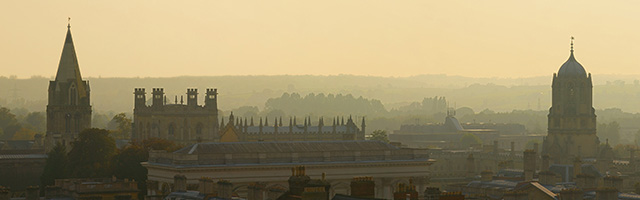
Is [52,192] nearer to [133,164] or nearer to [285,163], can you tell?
[285,163]

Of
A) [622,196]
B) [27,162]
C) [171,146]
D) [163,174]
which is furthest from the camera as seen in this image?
[27,162]

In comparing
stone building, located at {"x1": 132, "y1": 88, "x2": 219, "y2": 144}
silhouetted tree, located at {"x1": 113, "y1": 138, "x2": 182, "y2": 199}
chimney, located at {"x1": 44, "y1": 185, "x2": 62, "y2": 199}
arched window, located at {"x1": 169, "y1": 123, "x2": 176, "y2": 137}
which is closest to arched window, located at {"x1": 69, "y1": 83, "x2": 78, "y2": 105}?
stone building, located at {"x1": 132, "y1": 88, "x2": 219, "y2": 144}

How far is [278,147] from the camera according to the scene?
374ft

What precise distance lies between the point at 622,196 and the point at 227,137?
4082 inches

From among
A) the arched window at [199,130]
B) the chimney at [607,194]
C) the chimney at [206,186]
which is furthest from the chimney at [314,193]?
the arched window at [199,130]

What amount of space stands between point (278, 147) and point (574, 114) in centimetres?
7338

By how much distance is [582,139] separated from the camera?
179 metres

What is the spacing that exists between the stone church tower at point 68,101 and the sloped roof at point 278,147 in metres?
56.7

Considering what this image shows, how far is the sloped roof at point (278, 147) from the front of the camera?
110000 mm

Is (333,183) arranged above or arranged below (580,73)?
below

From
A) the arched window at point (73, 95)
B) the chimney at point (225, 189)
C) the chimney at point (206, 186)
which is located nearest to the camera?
the chimney at point (225, 189)

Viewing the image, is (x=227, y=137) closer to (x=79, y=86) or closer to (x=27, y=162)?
(x=79, y=86)

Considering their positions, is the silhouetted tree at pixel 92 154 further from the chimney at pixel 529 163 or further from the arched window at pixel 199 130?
the chimney at pixel 529 163

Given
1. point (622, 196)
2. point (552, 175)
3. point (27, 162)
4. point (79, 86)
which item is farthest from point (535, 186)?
point (79, 86)
